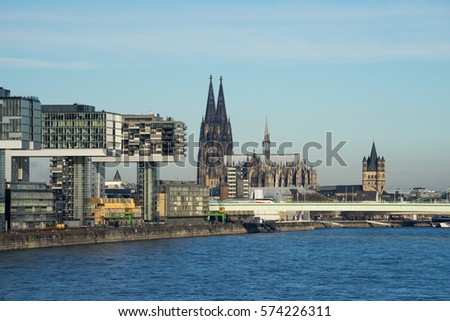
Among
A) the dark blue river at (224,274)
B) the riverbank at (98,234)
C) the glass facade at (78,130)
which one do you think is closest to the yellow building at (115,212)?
the riverbank at (98,234)

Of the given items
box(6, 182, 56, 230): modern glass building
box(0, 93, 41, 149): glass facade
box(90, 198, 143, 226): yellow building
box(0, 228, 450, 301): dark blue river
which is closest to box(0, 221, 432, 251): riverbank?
box(0, 228, 450, 301): dark blue river

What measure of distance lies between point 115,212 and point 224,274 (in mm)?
91447

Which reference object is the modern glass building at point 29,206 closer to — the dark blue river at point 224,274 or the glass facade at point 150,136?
the dark blue river at point 224,274

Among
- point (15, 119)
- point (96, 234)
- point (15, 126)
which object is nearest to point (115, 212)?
point (96, 234)

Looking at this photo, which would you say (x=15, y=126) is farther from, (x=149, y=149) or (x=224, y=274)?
(x=224, y=274)

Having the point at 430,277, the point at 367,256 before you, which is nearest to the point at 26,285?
the point at 430,277

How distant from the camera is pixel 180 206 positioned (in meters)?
193

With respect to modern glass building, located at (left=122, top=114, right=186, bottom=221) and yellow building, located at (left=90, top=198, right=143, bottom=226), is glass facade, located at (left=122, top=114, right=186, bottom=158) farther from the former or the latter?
yellow building, located at (left=90, top=198, right=143, bottom=226)

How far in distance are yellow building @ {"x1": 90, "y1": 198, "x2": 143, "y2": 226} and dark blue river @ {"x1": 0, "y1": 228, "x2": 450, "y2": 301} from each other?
47.1 meters

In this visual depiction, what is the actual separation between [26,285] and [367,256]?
42751 millimetres

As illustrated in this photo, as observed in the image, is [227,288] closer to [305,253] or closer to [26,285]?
[26,285]

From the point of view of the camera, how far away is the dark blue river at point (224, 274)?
64938mm

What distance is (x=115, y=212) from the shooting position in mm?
169000

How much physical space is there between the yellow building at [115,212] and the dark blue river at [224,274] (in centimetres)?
4706
